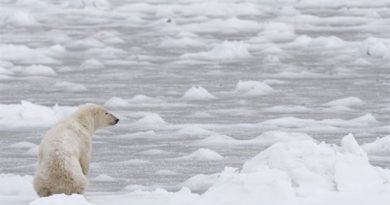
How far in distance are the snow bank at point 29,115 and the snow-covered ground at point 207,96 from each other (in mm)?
14

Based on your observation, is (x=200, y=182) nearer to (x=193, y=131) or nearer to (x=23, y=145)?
(x=23, y=145)

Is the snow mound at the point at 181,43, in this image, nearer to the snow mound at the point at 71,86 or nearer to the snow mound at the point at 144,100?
the snow mound at the point at 71,86

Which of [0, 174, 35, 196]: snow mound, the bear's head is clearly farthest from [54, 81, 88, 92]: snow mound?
the bear's head

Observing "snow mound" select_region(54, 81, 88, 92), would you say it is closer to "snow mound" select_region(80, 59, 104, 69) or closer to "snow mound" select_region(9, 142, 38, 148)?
"snow mound" select_region(80, 59, 104, 69)

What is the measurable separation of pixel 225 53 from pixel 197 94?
12.7 ft

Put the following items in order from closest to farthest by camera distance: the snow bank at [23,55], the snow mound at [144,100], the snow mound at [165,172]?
the snow mound at [165,172] < the snow mound at [144,100] < the snow bank at [23,55]

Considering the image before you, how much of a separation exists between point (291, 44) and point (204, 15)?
4.63 meters

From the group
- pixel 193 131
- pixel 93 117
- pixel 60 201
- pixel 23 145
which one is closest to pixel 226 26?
pixel 193 131

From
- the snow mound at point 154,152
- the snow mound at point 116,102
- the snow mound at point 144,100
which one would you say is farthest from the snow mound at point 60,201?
the snow mound at point 144,100

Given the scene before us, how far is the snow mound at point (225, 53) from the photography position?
54.5 feet

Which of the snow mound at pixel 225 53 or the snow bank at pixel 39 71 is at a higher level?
the snow mound at pixel 225 53

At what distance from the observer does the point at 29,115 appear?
11.3 metres

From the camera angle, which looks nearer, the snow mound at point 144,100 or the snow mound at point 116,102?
the snow mound at point 116,102

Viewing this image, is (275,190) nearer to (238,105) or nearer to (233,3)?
(238,105)
